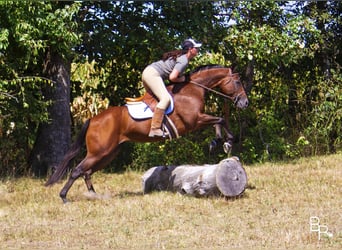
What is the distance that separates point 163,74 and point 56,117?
190 inches

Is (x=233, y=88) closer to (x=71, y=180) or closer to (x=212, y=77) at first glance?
(x=212, y=77)

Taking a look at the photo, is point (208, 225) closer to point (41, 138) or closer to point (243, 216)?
point (243, 216)

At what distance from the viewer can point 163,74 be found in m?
10.1

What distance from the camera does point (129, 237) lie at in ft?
24.5

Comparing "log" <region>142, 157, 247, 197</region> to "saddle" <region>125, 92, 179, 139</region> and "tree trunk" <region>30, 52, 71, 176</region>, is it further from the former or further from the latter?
"tree trunk" <region>30, 52, 71, 176</region>

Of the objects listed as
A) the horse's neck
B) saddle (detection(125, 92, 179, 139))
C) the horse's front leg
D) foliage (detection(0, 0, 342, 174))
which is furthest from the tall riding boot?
foliage (detection(0, 0, 342, 174))

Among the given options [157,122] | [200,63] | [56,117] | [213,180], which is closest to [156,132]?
[157,122]

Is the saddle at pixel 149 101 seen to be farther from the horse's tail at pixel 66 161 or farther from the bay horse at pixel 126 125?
the horse's tail at pixel 66 161

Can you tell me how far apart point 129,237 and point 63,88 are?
732cm

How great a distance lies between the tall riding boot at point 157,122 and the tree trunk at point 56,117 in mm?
4704

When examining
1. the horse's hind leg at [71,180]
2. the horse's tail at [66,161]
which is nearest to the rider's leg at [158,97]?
the horse's tail at [66,161]

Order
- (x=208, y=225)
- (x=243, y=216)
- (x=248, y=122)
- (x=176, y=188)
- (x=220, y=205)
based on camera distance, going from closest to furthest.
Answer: (x=208, y=225) → (x=243, y=216) → (x=220, y=205) → (x=176, y=188) → (x=248, y=122)

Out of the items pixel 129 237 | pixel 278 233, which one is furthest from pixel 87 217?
pixel 278 233

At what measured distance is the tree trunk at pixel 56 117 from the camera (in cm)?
1409
